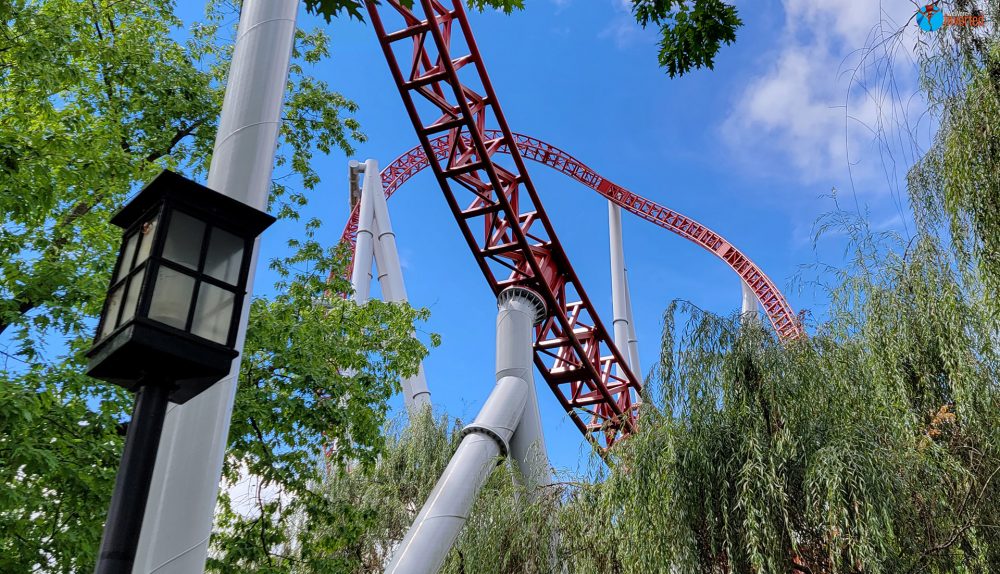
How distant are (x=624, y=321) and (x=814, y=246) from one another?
9.80 meters

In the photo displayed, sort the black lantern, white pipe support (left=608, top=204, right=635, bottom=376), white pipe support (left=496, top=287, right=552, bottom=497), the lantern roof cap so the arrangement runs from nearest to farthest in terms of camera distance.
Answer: the black lantern
the lantern roof cap
white pipe support (left=496, top=287, right=552, bottom=497)
white pipe support (left=608, top=204, right=635, bottom=376)

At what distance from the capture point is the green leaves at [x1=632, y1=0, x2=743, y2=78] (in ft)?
16.4

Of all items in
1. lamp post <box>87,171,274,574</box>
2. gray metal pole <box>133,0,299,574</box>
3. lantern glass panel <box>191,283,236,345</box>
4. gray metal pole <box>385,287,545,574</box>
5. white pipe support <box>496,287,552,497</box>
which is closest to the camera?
lamp post <box>87,171,274,574</box>

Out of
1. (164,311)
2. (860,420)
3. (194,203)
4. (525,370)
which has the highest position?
(525,370)

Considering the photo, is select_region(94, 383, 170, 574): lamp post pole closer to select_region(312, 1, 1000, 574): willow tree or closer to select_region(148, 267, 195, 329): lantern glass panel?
select_region(148, 267, 195, 329): lantern glass panel

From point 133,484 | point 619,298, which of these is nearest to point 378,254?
point 619,298

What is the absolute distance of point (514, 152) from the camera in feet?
48.4

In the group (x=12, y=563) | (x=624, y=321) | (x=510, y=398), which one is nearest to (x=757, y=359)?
(x=510, y=398)

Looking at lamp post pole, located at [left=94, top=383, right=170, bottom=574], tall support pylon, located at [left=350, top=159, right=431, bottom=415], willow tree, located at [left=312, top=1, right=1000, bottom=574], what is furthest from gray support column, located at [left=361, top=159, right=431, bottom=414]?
lamp post pole, located at [left=94, top=383, right=170, bottom=574]

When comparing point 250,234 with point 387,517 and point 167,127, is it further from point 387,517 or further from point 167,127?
point 387,517

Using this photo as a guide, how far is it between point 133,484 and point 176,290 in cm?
64

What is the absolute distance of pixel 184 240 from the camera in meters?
3.01

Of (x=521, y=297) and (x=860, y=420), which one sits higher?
(x=521, y=297)

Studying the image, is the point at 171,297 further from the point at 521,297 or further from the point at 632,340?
the point at 632,340
